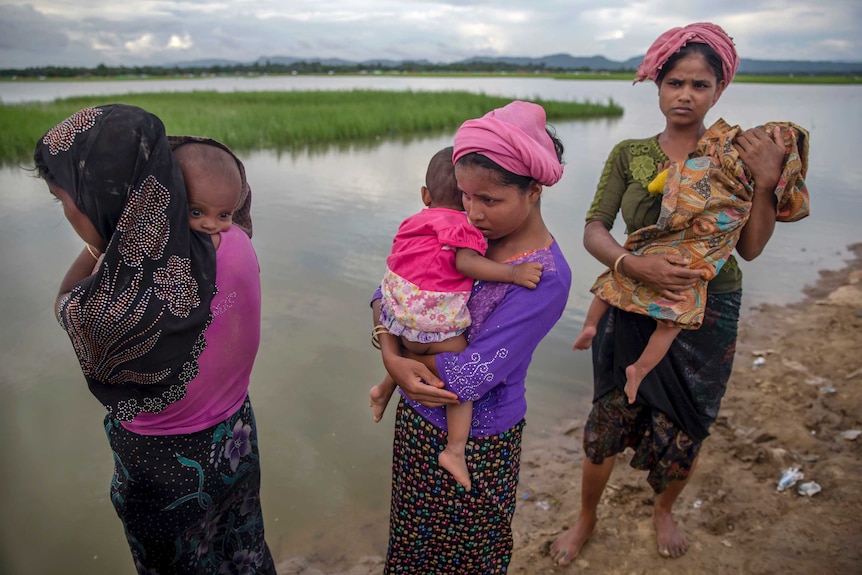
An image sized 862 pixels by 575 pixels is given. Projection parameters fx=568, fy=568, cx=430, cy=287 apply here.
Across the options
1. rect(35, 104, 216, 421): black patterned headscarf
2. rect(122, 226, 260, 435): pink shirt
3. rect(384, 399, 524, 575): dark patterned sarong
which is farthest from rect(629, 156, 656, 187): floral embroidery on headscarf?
rect(35, 104, 216, 421): black patterned headscarf

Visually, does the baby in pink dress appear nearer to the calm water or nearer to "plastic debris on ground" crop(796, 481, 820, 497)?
the calm water

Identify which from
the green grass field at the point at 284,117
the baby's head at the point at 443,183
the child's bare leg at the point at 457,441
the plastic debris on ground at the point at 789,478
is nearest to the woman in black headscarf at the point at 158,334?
the baby's head at the point at 443,183

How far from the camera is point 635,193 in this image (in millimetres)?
1749

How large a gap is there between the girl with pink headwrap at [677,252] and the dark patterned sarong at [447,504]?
1.97 ft

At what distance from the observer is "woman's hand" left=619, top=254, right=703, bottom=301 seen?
1571 millimetres

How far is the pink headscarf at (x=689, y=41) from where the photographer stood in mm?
1632

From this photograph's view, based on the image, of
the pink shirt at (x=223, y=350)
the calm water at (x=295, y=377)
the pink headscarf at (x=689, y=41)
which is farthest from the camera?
the calm water at (x=295, y=377)

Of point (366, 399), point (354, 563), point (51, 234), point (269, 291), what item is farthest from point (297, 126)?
point (354, 563)

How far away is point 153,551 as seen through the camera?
140cm

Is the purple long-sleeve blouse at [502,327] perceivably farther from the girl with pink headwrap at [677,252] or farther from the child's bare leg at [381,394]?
the girl with pink headwrap at [677,252]

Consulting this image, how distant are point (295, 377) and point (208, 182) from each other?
229 centimetres

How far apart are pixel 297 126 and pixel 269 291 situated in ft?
28.8

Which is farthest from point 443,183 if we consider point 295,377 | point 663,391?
point 295,377

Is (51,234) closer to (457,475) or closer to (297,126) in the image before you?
(457,475)
